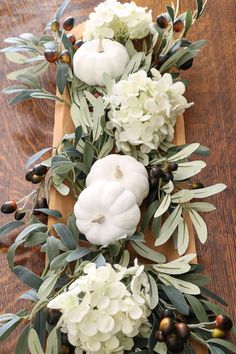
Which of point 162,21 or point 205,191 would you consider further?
point 162,21

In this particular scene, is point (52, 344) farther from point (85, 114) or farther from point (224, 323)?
point (85, 114)

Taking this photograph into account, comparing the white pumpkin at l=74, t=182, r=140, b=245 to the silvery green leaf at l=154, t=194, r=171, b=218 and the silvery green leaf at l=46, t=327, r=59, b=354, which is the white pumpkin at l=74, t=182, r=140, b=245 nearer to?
the silvery green leaf at l=154, t=194, r=171, b=218

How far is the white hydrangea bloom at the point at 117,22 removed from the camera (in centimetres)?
92

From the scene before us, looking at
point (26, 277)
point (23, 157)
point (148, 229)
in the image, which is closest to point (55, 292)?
point (26, 277)

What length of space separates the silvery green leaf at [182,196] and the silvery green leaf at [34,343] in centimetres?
27

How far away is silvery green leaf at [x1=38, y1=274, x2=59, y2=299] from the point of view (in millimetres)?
650

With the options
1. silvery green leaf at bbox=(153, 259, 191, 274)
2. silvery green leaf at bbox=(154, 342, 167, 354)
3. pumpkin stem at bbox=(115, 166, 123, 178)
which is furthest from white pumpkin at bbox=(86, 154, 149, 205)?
silvery green leaf at bbox=(154, 342, 167, 354)

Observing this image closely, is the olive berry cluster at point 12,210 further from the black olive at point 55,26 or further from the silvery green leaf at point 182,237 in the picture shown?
the black olive at point 55,26

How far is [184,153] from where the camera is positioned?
30.7 inches

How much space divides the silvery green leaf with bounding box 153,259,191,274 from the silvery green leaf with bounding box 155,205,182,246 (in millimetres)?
35

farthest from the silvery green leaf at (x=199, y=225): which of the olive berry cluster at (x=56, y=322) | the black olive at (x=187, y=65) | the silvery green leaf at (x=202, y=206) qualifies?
the black olive at (x=187, y=65)

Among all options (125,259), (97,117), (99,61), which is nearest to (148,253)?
(125,259)

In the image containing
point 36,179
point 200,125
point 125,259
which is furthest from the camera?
point 200,125

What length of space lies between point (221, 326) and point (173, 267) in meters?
0.09
